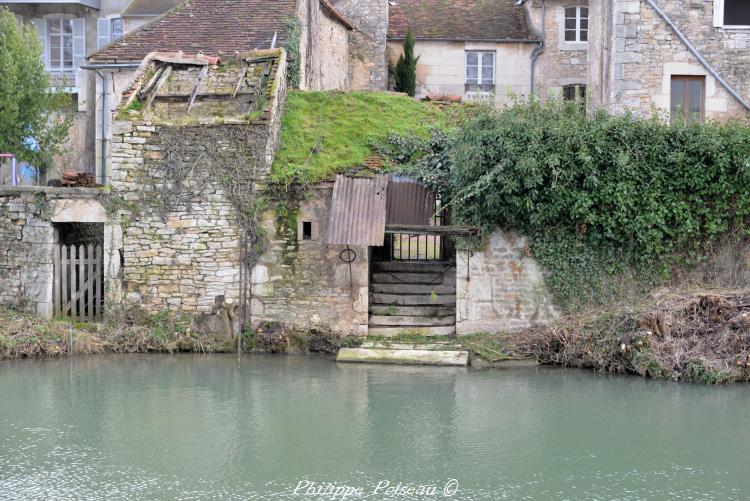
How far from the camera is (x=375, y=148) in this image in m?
16.7

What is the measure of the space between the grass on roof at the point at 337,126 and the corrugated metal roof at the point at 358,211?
45 centimetres

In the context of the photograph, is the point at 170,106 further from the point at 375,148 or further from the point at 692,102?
the point at 692,102

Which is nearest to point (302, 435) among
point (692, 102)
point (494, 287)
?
point (494, 287)

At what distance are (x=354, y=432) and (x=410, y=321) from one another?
479cm

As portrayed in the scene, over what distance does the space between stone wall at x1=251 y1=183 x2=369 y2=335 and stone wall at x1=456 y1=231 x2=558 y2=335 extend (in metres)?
1.58

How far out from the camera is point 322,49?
901 inches

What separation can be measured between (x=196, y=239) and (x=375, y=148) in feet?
11.3

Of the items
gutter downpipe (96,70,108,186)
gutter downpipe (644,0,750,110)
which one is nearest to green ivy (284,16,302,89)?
gutter downpipe (96,70,108,186)

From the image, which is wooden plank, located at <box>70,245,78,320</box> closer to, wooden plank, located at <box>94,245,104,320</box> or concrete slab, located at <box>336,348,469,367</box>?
wooden plank, located at <box>94,245,104,320</box>

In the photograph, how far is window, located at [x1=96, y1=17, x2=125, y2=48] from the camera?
26.8 meters

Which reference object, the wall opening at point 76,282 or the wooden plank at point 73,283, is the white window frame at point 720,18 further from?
the wooden plank at point 73,283

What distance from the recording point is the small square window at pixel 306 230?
15586mm

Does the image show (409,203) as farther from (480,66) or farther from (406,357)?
(480,66)

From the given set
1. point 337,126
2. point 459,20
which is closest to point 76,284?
point 337,126
